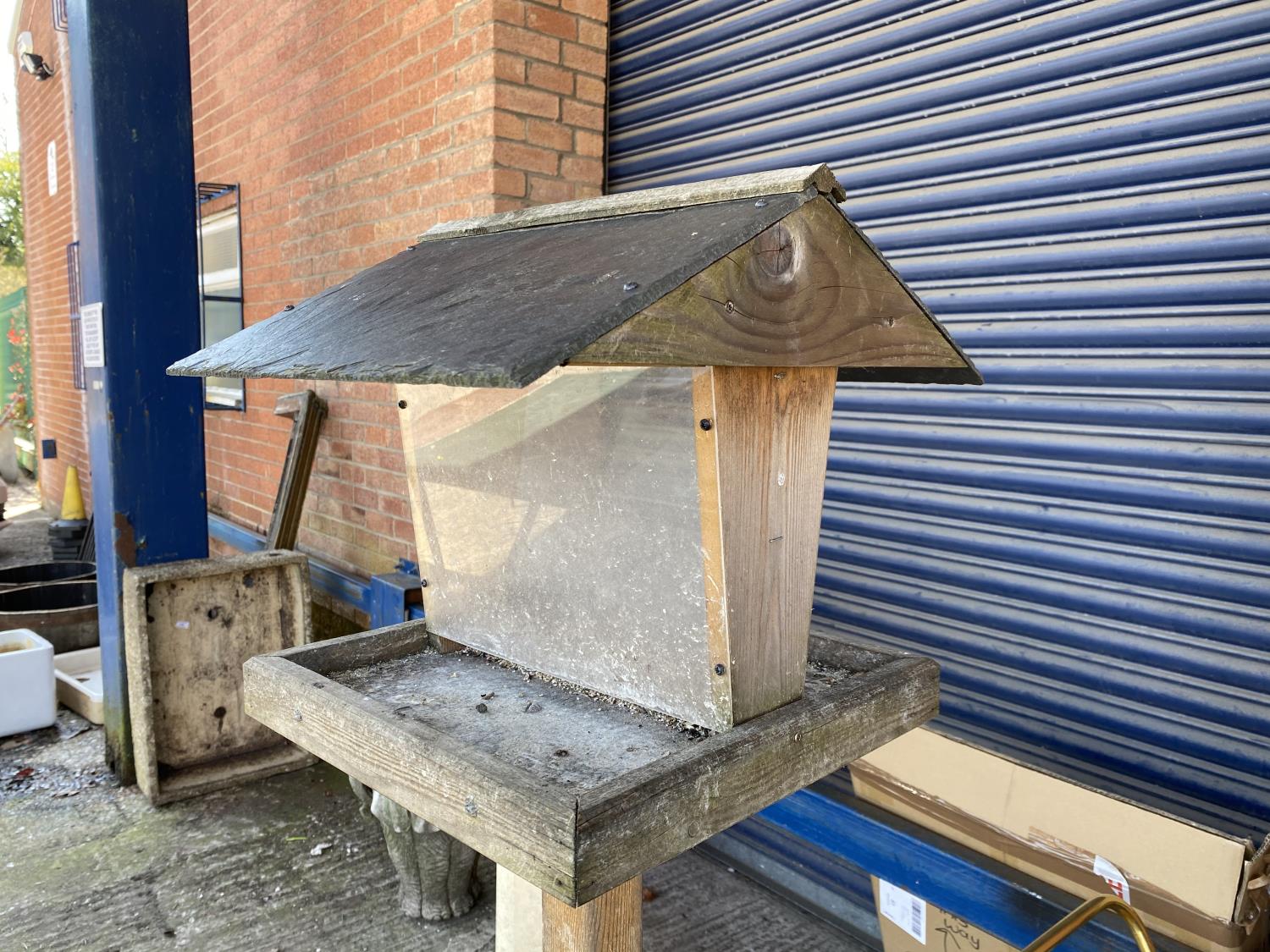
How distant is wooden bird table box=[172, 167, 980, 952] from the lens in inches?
41.6

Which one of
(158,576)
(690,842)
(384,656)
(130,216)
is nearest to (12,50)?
(130,216)

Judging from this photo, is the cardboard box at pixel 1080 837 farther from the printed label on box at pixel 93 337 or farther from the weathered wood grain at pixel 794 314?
A: the printed label on box at pixel 93 337

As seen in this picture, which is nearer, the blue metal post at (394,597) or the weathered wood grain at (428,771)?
the weathered wood grain at (428,771)

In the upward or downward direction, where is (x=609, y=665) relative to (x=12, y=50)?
downward

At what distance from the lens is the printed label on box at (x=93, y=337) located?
3510 mm

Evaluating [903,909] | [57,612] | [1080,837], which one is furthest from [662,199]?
[57,612]

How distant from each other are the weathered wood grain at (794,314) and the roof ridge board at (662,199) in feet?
0.12

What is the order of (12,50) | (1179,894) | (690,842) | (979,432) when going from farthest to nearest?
(12,50) → (979,432) → (1179,894) → (690,842)

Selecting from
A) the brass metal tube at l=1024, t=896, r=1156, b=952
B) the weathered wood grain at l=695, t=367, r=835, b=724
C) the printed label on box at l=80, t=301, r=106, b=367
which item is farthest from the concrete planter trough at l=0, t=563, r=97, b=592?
the brass metal tube at l=1024, t=896, r=1156, b=952

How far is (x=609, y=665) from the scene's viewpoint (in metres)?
1.46

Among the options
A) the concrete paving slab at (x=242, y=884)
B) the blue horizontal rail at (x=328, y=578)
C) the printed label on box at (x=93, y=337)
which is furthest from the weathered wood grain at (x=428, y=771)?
the printed label on box at (x=93, y=337)

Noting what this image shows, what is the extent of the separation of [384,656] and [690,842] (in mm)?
794

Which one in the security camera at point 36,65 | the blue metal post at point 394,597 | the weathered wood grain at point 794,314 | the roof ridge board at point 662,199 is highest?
the security camera at point 36,65

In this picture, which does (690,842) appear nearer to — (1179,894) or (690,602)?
(690,602)
